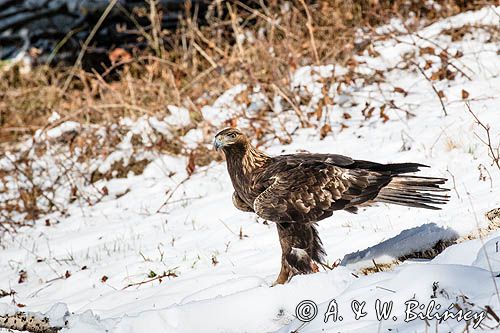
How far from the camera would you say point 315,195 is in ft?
16.2

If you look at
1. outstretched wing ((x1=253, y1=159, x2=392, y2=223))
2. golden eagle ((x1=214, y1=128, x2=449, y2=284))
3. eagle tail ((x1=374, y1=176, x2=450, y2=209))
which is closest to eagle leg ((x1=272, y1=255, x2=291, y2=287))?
golden eagle ((x1=214, y1=128, x2=449, y2=284))

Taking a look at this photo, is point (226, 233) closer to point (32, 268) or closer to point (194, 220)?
point (194, 220)

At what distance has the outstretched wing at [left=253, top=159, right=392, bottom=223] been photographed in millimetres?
4887

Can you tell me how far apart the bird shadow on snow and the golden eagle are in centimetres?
21

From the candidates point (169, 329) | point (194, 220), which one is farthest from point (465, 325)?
point (194, 220)

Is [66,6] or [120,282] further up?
[66,6]

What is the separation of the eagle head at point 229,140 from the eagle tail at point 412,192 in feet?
3.52

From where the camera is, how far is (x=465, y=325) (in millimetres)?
2840

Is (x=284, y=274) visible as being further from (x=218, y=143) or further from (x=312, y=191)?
(x=218, y=143)

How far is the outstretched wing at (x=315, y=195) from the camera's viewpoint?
4.89 metres

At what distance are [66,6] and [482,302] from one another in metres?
11.4

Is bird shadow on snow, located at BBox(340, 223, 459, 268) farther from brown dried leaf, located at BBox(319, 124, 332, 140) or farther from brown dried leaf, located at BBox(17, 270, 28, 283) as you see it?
brown dried leaf, located at BBox(319, 124, 332, 140)

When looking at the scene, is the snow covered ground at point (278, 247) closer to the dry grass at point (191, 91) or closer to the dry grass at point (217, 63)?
the dry grass at point (191, 91)

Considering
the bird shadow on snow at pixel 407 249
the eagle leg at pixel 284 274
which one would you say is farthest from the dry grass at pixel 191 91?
the bird shadow on snow at pixel 407 249
